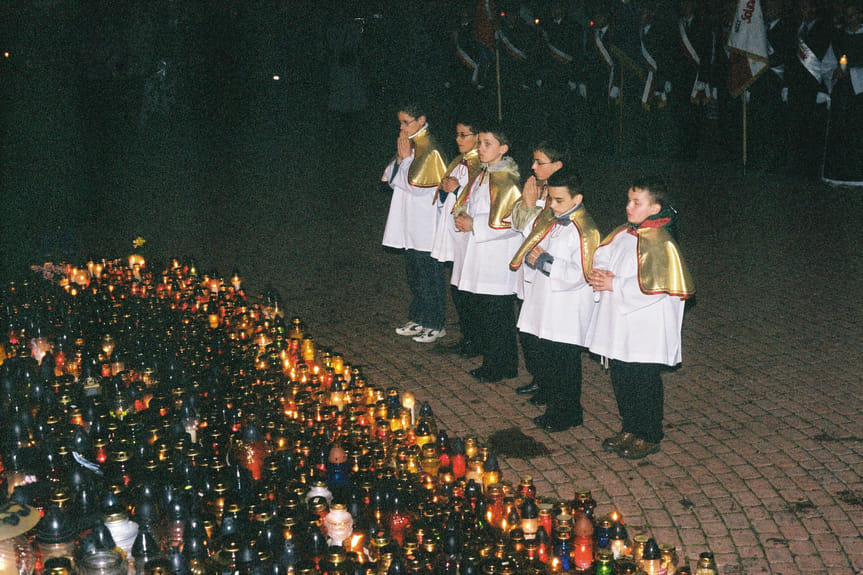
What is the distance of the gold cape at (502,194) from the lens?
7680 millimetres

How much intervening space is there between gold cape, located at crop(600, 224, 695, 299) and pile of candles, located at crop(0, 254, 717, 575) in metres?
1.51

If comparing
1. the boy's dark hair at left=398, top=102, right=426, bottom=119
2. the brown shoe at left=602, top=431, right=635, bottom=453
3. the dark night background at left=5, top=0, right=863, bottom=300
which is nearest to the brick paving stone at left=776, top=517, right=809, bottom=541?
the brown shoe at left=602, top=431, right=635, bottom=453

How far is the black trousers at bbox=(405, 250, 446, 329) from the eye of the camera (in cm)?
926

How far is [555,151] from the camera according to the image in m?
6.89

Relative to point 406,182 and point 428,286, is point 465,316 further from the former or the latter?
point 406,182

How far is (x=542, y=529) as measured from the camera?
4.79 metres

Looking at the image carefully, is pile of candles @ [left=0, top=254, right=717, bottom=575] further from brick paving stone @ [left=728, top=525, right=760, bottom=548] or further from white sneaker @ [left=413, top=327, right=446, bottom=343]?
white sneaker @ [left=413, top=327, right=446, bottom=343]

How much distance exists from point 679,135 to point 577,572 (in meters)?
15.8

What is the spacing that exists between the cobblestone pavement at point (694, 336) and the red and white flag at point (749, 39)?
2060mm

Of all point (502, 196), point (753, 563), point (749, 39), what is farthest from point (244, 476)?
point (749, 39)

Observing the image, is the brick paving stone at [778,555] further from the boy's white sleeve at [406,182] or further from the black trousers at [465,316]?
the boy's white sleeve at [406,182]

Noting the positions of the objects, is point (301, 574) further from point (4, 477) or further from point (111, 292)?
point (111, 292)

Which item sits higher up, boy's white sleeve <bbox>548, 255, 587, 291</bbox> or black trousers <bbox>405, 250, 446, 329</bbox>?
boy's white sleeve <bbox>548, 255, 587, 291</bbox>

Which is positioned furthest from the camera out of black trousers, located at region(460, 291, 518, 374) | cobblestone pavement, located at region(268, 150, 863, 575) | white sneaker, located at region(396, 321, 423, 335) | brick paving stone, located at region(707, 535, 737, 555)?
white sneaker, located at region(396, 321, 423, 335)
